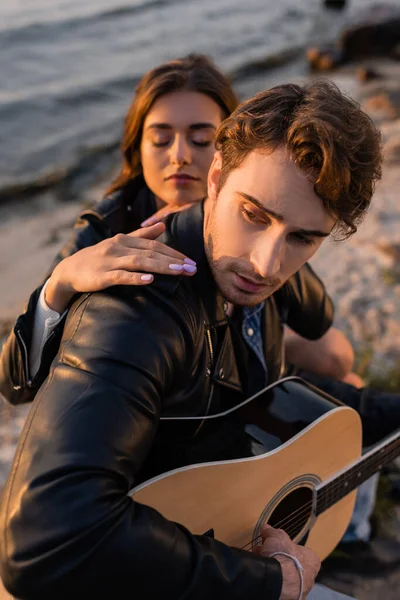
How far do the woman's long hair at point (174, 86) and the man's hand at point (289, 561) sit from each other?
1.96 meters

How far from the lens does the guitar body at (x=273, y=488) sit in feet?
6.68

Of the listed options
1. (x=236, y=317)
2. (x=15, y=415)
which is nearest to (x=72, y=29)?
(x=15, y=415)

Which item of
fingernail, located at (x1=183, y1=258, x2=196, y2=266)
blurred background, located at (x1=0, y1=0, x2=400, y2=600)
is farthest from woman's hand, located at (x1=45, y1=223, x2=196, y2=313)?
blurred background, located at (x1=0, y1=0, x2=400, y2=600)

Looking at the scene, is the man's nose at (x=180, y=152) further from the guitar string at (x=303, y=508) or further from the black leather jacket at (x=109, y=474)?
the guitar string at (x=303, y=508)

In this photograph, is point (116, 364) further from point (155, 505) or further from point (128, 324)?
point (155, 505)

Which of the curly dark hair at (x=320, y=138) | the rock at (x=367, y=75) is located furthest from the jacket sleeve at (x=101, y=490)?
A: the rock at (x=367, y=75)

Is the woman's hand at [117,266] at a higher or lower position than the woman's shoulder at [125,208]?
higher

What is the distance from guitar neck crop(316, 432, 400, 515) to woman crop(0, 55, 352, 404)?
0.81 meters

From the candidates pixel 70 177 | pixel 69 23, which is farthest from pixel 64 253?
pixel 69 23

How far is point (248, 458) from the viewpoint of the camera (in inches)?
86.5

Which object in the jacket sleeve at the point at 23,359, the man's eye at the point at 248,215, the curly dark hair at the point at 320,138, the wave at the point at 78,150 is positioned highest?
the curly dark hair at the point at 320,138

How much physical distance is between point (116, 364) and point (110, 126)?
881 centimetres

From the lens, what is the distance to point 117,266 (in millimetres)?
1883

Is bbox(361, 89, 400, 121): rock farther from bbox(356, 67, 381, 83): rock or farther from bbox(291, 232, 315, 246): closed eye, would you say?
bbox(291, 232, 315, 246): closed eye
